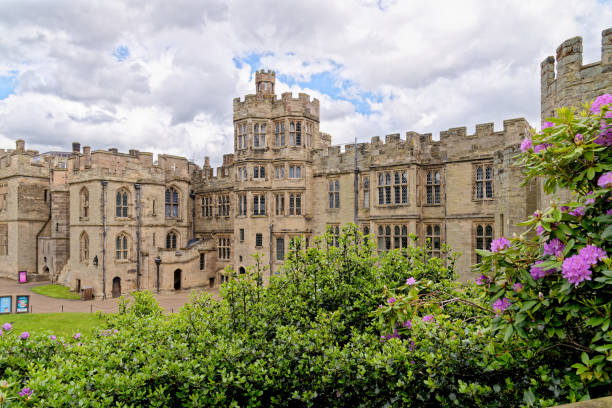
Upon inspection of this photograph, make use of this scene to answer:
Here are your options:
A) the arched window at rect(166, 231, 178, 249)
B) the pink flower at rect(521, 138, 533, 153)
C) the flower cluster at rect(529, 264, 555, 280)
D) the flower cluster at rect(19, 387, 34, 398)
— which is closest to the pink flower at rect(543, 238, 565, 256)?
the flower cluster at rect(529, 264, 555, 280)

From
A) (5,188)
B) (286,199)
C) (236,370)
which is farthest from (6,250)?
(236,370)

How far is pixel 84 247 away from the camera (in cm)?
3206

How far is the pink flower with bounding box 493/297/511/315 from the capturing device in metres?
4.60

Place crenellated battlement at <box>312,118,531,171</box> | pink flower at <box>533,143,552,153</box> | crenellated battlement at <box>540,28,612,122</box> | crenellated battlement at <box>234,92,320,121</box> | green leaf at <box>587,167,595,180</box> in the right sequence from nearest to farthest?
green leaf at <box>587,167,595,180</box> → pink flower at <box>533,143,552,153</box> → crenellated battlement at <box>540,28,612,122</box> → crenellated battlement at <box>312,118,531,171</box> → crenellated battlement at <box>234,92,320,121</box>

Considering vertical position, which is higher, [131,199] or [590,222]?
[131,199]

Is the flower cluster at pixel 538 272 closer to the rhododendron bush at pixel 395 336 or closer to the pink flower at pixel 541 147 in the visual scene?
the rhododendron bush at pixel 395 336

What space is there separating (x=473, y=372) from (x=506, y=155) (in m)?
12.4

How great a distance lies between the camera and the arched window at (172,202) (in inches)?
1393

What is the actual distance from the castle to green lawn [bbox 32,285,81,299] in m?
0.93

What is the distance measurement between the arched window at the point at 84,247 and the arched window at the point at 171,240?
654 cm

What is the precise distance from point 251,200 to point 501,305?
2742cm

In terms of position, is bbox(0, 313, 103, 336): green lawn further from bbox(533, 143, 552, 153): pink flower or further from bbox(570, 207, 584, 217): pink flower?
bbox(570, 207, 584, 217): pink flower

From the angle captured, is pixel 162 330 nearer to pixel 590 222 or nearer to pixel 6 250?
pixel 590 222

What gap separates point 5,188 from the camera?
40.9m
